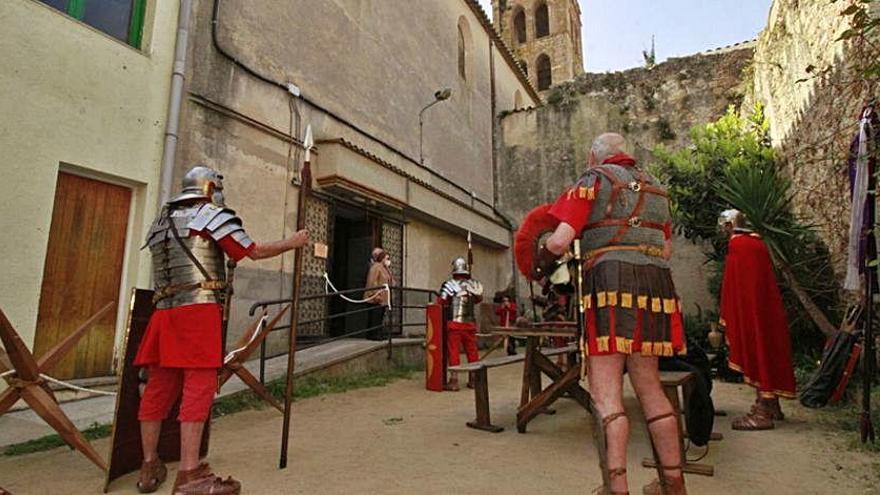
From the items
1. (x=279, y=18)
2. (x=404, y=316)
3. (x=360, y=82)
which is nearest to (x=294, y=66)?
(x=279, y=18)

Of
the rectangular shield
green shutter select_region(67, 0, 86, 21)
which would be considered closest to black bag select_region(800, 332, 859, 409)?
the rectangular shield

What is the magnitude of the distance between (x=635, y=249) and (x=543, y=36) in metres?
32.6

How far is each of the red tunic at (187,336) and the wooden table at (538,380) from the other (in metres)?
2.16

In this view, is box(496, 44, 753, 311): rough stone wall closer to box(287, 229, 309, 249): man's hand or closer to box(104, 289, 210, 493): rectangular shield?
box(287, 229, 309, 249): man's hand

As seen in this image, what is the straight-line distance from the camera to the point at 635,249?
2232 mm

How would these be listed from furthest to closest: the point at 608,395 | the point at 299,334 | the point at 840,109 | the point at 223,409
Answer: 1. the point at 299,334
2. the point at 840,109
3. the point at 223,409
4. the point at 608,395

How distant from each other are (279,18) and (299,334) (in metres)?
4.98

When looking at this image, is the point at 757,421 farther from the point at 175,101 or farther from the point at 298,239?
the point at 175,101

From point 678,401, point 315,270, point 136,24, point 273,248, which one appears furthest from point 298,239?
point 315,270

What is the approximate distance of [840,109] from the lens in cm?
540

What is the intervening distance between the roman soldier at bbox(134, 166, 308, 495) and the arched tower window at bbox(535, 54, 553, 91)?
31.1 metres

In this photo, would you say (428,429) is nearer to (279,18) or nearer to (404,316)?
(404,316)

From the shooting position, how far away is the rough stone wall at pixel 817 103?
5.10 m

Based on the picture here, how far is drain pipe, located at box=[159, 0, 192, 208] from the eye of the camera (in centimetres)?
558
